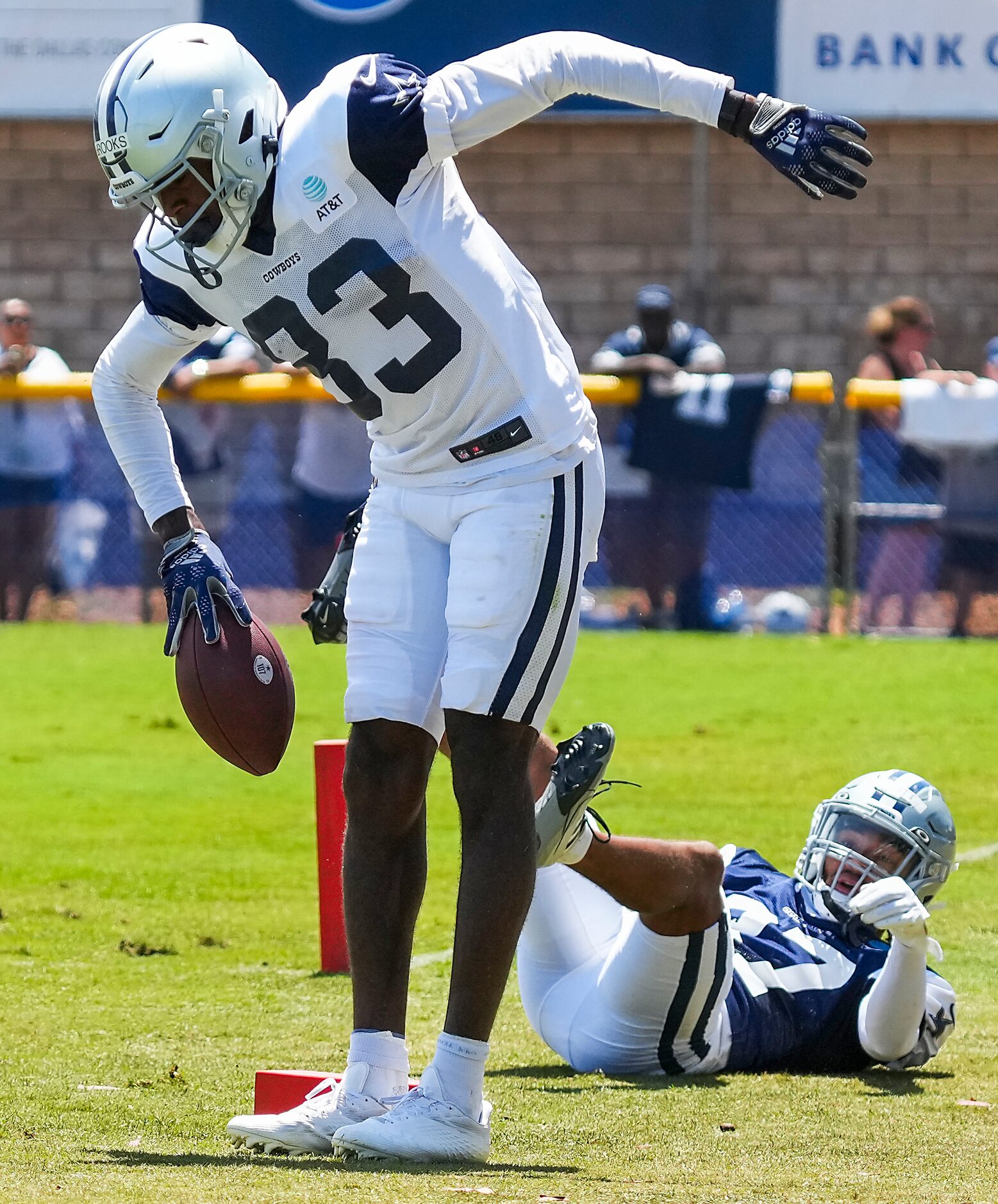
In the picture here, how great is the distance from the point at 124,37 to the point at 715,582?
8.66 meters

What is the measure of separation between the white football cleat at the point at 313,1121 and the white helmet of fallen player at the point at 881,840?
1359mm

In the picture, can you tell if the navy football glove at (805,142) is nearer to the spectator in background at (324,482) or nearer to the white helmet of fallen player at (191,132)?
the white helmet of fallen player at (191,132)

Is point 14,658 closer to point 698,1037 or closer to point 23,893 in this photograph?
point 23,893

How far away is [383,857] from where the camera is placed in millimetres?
3807

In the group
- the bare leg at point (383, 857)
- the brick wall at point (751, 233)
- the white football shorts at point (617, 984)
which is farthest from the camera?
the brick wall at point (751, 233)

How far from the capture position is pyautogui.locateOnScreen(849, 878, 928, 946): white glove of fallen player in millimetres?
4125

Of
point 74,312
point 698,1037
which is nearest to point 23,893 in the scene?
point 698,1037

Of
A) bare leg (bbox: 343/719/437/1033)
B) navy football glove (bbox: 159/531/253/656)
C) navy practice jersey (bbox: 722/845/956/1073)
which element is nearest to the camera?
bare leg (bbox: 343/719/437/1033)

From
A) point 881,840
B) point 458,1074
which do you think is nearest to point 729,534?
point 881,840

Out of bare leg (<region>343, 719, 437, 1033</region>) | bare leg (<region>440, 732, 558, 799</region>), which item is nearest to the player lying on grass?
bare leg (<region>440, 732, 558, 799</region>)

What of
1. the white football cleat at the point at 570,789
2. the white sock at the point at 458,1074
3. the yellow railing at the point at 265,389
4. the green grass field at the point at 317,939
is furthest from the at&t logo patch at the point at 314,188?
the yellow railing at the point at 265,389

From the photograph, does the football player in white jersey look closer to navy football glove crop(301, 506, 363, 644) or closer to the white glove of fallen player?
navy football glove crop(301, 506, 363, 644)

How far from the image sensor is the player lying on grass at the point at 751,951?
4.17 meters

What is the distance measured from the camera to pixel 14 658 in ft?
35.9
